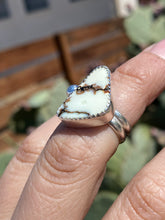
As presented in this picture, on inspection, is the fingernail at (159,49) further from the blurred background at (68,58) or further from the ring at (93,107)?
the blurred background at (68,58)

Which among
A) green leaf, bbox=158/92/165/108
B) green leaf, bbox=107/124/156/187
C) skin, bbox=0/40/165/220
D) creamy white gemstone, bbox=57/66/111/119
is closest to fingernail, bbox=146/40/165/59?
skin, bbox=0/40/165/220

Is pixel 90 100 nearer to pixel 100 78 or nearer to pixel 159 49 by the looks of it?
pixel 100 78

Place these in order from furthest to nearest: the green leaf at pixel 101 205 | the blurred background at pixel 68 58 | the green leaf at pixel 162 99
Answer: the green leaf at pixel 162 99 < the blurred background at pixel 68 58 < the green leaf at pixel 101 205

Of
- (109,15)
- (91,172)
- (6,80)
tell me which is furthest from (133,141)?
(109,15)

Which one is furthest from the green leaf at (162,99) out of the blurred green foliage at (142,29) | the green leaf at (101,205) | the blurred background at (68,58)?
the green leaf at (101,205)

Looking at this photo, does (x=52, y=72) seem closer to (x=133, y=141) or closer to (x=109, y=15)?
(x=133, y=141)

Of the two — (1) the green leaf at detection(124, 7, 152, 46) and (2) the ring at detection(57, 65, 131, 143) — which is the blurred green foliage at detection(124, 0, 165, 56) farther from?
(2) the ring at detection(57, 65, 131, 143)

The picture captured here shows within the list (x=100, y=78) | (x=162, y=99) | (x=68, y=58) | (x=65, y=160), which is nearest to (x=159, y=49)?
(x=100, y=78)
